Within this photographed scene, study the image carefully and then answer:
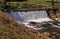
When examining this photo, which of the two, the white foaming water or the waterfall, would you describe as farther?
the waterfall

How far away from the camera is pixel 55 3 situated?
35281mm

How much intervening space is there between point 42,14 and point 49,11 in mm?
1862

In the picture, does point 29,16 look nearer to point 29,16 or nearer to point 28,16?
point 29,16

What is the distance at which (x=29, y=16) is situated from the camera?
2762cm

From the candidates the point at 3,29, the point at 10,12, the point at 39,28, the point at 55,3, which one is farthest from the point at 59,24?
the point at 3,29

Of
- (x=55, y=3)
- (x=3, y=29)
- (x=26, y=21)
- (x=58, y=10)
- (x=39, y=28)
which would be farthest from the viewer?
(x=55, y=3)

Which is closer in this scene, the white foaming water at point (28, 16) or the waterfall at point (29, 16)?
the white foaming water at point (28, 16)

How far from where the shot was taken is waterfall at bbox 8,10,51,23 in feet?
88.0

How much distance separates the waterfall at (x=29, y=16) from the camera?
2682 cm

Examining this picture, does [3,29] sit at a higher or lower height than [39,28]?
higher

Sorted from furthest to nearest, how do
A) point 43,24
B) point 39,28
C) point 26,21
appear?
point 26,21 → point 43,24 → point 39,28

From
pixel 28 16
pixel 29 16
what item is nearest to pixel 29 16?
pixel 29 16

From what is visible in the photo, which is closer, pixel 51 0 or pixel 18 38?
pixel 18 38

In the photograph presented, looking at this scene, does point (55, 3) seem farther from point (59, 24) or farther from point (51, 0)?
point (59, 24)
